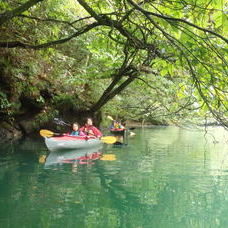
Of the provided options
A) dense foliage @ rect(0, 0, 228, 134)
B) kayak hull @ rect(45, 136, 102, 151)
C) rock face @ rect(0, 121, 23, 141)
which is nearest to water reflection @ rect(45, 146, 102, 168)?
kayak hull @ rect(45, 136, 102, 151)

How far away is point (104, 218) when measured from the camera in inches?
199

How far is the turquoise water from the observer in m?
5.04

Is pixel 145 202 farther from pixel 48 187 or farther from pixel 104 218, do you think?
pixel 48 187

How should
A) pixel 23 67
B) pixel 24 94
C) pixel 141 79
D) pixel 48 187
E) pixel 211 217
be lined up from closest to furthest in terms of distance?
pixel 211 217 → pixel 48 187 → pixel 141 79 → pixel 23 67 → pixel 24 94

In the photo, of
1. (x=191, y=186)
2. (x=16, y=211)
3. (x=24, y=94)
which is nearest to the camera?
(x=16, y=211)

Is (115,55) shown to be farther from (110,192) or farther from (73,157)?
(73,157)

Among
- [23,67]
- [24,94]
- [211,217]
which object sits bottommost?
[211,217]

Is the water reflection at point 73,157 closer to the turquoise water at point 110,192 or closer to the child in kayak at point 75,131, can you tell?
the turquoise water at point 110,192

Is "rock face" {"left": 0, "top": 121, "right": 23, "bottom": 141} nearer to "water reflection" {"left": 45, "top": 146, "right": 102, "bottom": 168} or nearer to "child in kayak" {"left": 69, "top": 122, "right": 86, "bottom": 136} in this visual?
"child in kayak" {"left": 69, "top": 122, "right": 86, "bottom": 136}

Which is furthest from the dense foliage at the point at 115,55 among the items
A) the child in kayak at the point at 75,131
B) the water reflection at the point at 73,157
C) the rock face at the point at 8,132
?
the water reflection at the point at 73,157

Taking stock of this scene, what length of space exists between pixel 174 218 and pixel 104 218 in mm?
1355

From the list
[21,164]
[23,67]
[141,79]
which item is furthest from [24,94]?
[141,79]

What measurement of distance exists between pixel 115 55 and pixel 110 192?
3149mm

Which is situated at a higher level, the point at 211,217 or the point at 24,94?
the point at 24,94
